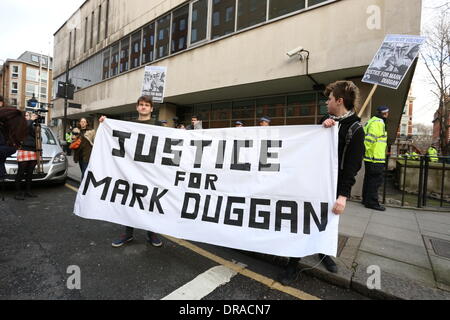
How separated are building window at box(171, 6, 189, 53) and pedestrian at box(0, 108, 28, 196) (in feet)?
27.0

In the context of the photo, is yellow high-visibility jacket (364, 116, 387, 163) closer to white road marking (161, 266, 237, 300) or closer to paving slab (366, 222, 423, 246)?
paving slab (366, 222, 423, 246)

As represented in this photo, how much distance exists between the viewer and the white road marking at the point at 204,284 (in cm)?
220

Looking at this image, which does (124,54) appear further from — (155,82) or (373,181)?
(373,181)

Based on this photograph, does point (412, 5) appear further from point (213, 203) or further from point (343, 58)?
point (213, 203)

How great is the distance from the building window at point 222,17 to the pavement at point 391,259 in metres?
7.80

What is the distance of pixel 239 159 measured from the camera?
282 centimetres

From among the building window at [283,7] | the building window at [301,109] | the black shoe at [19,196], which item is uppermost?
the building window at [283,7]

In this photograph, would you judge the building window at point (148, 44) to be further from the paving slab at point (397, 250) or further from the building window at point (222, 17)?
the paving slab at point (397, 250)

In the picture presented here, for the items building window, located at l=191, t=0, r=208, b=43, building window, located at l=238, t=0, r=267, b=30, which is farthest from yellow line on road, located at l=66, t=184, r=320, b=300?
building window, located at l=191, t=0, r=208, b=43

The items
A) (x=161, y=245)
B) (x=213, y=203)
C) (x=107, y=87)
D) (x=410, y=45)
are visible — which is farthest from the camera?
(x=107, y=87)

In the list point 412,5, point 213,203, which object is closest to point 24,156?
point 213,203

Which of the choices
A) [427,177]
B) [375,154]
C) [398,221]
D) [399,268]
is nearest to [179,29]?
[375,154]

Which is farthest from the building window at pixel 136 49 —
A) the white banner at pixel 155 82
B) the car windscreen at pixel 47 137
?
the white banner at pixel 155 82

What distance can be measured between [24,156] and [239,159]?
515 cm
